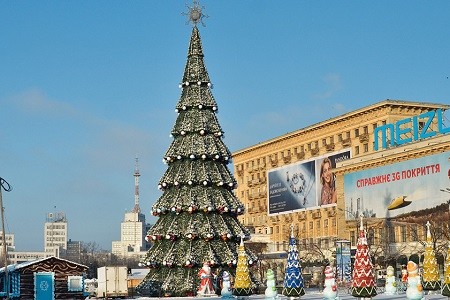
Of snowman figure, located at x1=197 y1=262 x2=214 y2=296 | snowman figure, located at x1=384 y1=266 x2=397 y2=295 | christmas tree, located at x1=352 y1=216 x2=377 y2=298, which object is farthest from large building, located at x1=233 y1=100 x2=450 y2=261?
christmas tree, located at x1=352 y1=216 x2=377 y2=298

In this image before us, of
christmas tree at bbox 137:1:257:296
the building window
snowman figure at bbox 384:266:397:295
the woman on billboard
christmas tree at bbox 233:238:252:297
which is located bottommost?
snowman figure at bbox 384:266:397:295

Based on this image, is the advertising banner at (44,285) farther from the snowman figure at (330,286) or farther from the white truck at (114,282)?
the snowman figure at (330,286)

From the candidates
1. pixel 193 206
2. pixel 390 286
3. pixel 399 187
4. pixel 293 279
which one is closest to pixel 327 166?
pixel 399 187

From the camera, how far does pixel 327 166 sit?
342ft

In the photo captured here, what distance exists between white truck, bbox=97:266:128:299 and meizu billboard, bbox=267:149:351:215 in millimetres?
56646

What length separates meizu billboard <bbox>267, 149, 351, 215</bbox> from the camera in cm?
10238

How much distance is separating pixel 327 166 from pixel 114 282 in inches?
2411

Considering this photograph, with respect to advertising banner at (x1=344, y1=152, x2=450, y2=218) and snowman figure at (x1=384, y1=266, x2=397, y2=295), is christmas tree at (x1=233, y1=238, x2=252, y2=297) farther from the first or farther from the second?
advertising banner at (x1=344, y1=152, x2=450, y2=218)

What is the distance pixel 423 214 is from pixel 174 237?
133 feet

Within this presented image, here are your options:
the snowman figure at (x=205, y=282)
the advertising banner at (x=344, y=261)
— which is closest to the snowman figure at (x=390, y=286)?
the snowman figure at (x=205, y=282)

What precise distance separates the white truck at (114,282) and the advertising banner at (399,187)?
121 feet

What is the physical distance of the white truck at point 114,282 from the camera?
154 feet

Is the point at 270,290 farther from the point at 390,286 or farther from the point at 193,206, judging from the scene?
the point at 390,286

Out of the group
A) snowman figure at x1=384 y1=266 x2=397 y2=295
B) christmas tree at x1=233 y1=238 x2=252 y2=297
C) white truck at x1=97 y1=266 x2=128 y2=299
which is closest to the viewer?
christmas tree at x1=233 y1=238 x2=252 y2=297
